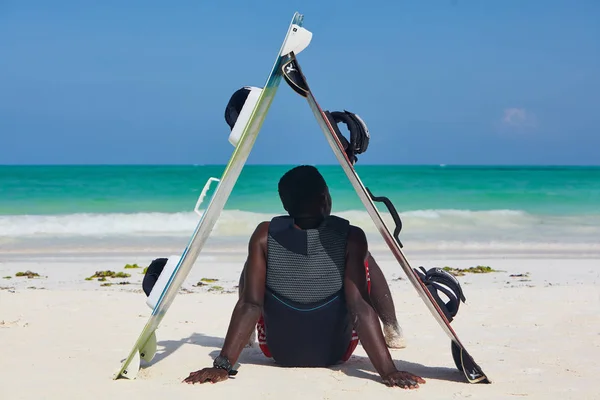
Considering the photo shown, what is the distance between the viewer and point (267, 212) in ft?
76.2

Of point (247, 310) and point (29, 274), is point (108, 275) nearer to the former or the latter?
point (29, 274)

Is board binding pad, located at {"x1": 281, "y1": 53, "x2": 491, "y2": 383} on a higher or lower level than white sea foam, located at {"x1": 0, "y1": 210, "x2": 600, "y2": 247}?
higher

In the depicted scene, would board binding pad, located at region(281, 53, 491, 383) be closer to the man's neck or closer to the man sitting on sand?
the man sitting on sand

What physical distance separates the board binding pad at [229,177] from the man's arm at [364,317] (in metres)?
0.76

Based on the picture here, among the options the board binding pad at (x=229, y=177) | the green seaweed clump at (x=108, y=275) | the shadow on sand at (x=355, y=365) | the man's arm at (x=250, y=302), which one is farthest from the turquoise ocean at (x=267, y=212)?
the green seaweed clump at (x=108, y=275)

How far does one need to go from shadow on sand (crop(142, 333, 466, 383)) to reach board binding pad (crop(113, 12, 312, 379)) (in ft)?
1.64

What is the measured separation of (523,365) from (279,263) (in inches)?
69.3

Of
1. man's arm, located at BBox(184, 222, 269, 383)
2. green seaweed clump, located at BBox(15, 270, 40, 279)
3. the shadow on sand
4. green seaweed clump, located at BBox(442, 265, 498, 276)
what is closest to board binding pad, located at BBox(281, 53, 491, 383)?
the shadow on sand

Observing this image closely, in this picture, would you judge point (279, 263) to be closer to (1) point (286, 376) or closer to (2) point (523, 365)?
(1) point (286, 376)

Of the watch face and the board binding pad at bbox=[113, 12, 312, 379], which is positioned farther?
the watch face

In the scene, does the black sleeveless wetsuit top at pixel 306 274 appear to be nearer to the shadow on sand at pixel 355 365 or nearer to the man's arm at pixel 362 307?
the man's arm at pixel 362 307

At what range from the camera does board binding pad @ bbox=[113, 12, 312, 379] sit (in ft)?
12.6

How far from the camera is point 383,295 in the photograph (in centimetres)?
478

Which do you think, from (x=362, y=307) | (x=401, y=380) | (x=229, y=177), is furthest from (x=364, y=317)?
(x=229, y=177)
